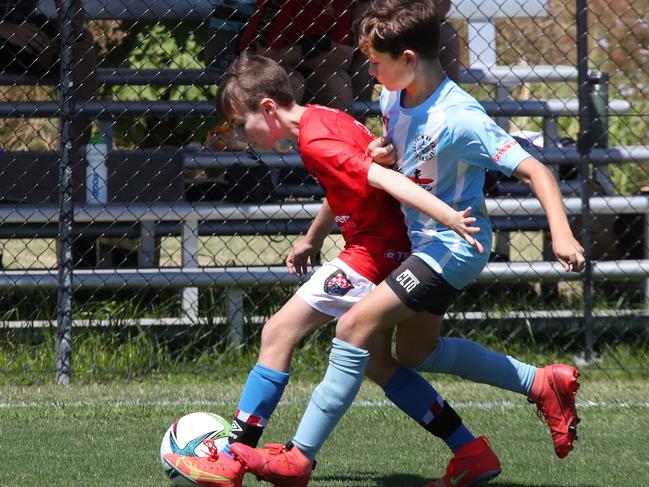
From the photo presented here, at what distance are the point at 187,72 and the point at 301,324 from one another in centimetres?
329

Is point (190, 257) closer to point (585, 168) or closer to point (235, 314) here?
point (235, 314)

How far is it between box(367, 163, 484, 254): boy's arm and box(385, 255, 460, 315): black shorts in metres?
0.17

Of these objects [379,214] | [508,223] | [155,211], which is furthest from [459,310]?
[379,214]

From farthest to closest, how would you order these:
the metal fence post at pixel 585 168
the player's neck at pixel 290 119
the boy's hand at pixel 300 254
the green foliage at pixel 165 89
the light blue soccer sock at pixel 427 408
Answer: the green foliage at pixel 165 89
the metal fence post at pixel 585 168
the boy's hand at pixel 300 254
the light blue soccer sock at pixel 427 408
the player's neck at pixel 290 119

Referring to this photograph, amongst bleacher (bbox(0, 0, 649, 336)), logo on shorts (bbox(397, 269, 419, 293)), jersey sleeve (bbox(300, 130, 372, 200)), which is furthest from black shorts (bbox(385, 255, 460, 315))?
bleacher (bbox(0, 0, 649, 336))

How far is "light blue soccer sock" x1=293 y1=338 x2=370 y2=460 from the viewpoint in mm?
3340

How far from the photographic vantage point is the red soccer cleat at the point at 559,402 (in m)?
3.63

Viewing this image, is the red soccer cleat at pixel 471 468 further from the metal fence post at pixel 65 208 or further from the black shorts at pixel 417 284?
the metal fence post at pixel 65 208

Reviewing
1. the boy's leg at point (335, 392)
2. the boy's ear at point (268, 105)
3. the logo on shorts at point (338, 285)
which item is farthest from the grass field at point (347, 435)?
the boy's ear at point (268, 105)

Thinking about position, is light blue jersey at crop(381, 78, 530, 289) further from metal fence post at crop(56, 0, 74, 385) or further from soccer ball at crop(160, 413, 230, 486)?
metal fence post at crop(56, 0, 74, 385)

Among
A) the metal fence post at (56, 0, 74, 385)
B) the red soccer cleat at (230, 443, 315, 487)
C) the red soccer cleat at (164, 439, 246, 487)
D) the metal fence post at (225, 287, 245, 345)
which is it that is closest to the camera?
the red soccer cleat at (230, 443, 315, 487)

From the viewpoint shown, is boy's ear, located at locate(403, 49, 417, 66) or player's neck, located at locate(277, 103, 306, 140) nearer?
boy's ear, located at locate(403, 49, 417, 66)

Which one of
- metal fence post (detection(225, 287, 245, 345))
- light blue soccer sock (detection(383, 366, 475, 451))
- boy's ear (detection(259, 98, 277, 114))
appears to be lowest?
metal fence post (detection(225, 287, 245, 345))

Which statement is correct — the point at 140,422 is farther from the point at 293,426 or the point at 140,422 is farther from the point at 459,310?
the point at 459,310
